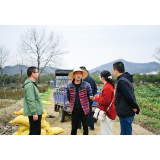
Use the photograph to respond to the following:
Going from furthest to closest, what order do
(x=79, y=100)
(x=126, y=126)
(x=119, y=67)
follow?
(x=79, y=100) < (x=119, y=67) < (x=126, y=126)

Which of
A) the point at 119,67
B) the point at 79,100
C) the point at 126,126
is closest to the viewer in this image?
the point at 126,126

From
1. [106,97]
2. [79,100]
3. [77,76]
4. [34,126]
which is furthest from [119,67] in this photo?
[34,126]

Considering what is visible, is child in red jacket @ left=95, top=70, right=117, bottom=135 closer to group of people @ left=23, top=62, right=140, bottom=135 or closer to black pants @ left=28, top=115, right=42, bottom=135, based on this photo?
group of people @ left=23, top=62, right=140, bottom=135

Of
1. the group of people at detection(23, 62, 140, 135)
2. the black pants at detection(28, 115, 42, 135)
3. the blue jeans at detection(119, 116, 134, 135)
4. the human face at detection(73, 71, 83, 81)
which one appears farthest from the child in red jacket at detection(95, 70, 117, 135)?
the black pants at detection(28, 115, 42, 135)

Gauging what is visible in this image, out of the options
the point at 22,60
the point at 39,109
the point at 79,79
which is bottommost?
the point at 39,109

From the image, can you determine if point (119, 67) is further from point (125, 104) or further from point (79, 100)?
point (79, 100)

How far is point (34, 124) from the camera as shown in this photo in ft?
9.11

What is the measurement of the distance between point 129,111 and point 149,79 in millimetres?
34847

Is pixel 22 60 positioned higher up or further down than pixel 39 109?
higher up

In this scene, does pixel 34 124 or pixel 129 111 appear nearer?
pixel 129 111

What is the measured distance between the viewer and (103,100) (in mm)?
2773

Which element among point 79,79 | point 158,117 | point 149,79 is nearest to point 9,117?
point 79,79

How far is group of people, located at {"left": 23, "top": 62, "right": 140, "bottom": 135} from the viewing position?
2479mm

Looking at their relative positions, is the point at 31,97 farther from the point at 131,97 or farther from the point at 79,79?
the point at 131,97
